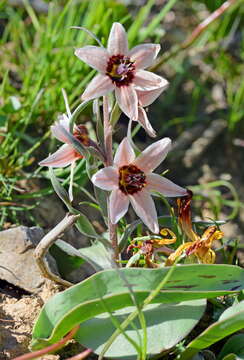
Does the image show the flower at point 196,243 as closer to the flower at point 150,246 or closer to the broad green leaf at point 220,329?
the flower at point 150,246

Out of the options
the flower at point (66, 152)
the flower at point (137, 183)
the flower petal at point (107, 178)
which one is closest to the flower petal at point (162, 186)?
the flower at point (137, 183)

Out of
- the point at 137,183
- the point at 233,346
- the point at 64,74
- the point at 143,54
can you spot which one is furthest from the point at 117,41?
the point at 64,74

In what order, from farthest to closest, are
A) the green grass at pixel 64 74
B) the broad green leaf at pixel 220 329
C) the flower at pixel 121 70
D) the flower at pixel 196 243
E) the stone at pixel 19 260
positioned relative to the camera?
the green grass at pixel 64 74, the stone at pixel 19 260, the flower at pixel 196 243, the flower at pixel 121 70, the broad green leaf at pixel 220 329

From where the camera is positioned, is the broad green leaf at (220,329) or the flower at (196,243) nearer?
the broad green leaf at (220,329)

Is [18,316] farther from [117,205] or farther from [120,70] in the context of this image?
[120,70]

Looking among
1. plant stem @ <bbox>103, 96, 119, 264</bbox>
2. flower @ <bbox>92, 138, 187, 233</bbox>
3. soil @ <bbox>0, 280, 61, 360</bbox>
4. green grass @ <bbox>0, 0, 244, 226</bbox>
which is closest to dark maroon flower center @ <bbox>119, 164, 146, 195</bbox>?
flower @ <bbox>92, 138, 187, 233</bbox>

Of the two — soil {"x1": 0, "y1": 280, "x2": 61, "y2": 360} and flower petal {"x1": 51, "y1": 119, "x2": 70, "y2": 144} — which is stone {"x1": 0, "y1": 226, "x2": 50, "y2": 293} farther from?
flower petal {"x1": 51, "y1": 119, "x2": 70, "y2": 144}

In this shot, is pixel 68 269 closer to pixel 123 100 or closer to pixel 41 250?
pixel 41 250
